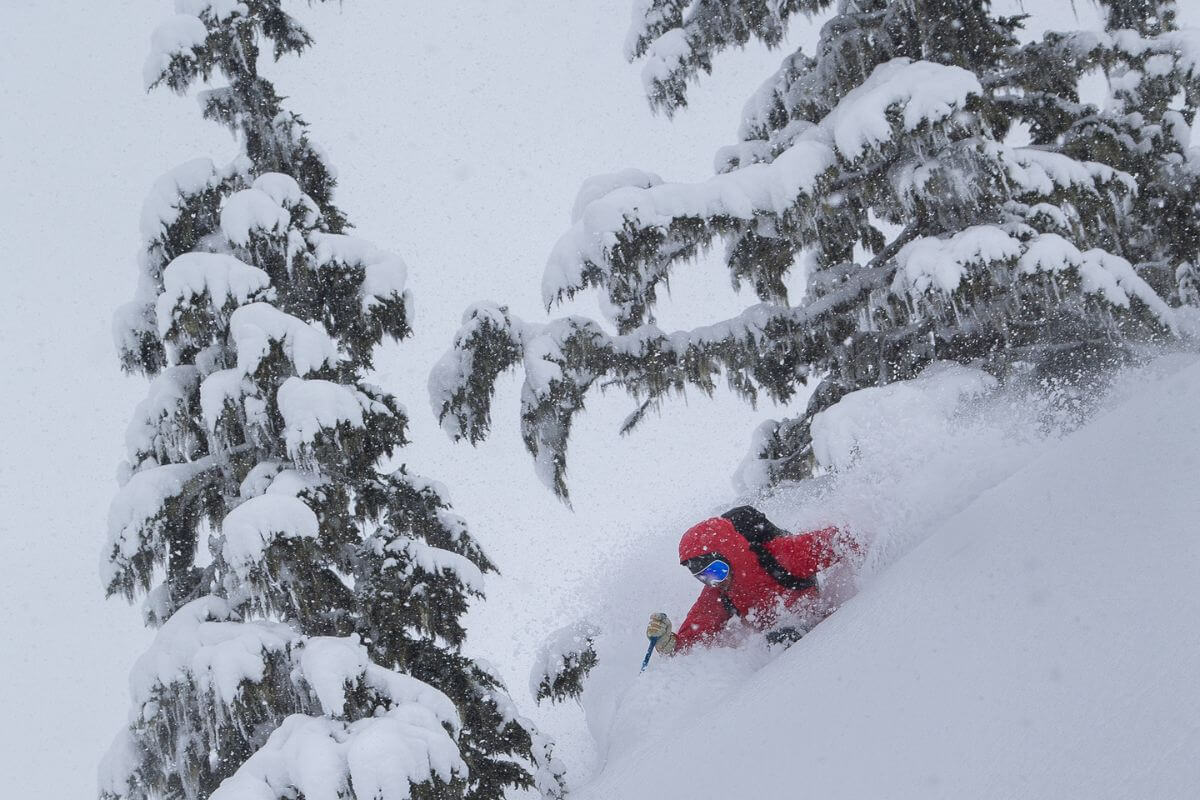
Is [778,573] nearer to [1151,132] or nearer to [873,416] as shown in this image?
[873,416]

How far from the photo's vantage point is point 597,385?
7.30 metres

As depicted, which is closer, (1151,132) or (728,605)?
(728,605)

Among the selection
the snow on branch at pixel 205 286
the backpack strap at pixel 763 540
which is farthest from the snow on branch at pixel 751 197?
the snow on branch at pixel 205 286

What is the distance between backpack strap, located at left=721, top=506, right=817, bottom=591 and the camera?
208 inches

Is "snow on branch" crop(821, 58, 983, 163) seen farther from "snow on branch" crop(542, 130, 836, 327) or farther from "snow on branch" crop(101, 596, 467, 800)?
"snow on branch" crop(101, 596, 467, 800)

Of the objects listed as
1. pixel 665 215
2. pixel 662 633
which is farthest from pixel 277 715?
pixel 665 215

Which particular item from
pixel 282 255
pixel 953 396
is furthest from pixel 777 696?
pixel 282 255

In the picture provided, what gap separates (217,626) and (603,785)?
3715mm

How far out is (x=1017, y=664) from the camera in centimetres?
259

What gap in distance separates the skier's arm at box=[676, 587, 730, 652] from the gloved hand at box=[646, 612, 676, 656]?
0.06 meters

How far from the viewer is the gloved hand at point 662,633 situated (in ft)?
18.4

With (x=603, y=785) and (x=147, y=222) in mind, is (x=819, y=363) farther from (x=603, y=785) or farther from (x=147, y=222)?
(x=147, y=222)

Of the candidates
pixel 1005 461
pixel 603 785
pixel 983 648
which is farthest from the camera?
pixel 1005 461

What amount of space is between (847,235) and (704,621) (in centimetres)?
413
